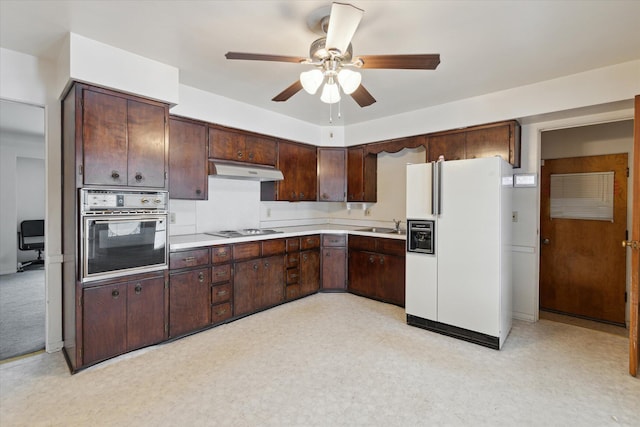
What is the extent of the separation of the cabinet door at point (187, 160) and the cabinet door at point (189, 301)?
841 mm

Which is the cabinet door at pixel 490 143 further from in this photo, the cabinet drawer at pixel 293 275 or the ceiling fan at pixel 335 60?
the cabinet drawer at pixel 293 275

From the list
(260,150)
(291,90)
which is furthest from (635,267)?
(260,150)

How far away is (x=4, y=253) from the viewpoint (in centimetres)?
570

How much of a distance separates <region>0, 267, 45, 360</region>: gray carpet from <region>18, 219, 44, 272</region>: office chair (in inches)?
27.6

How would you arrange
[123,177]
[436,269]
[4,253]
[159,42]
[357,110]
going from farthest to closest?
[4,253] < [357,110] < [436,269] < [123,177] < [159,42]

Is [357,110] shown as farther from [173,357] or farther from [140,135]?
[173,357]

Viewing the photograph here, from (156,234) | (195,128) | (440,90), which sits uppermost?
(440,90)

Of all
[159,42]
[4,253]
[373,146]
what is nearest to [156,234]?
[159,42]

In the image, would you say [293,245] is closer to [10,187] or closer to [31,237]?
[10,187]

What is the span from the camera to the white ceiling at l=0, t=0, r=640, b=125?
6.48 ft

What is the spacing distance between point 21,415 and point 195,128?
2660 mm

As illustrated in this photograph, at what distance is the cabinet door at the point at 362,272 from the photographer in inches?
165

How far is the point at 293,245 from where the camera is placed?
4.12 metres

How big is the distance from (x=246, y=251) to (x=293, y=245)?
2.43 ft
